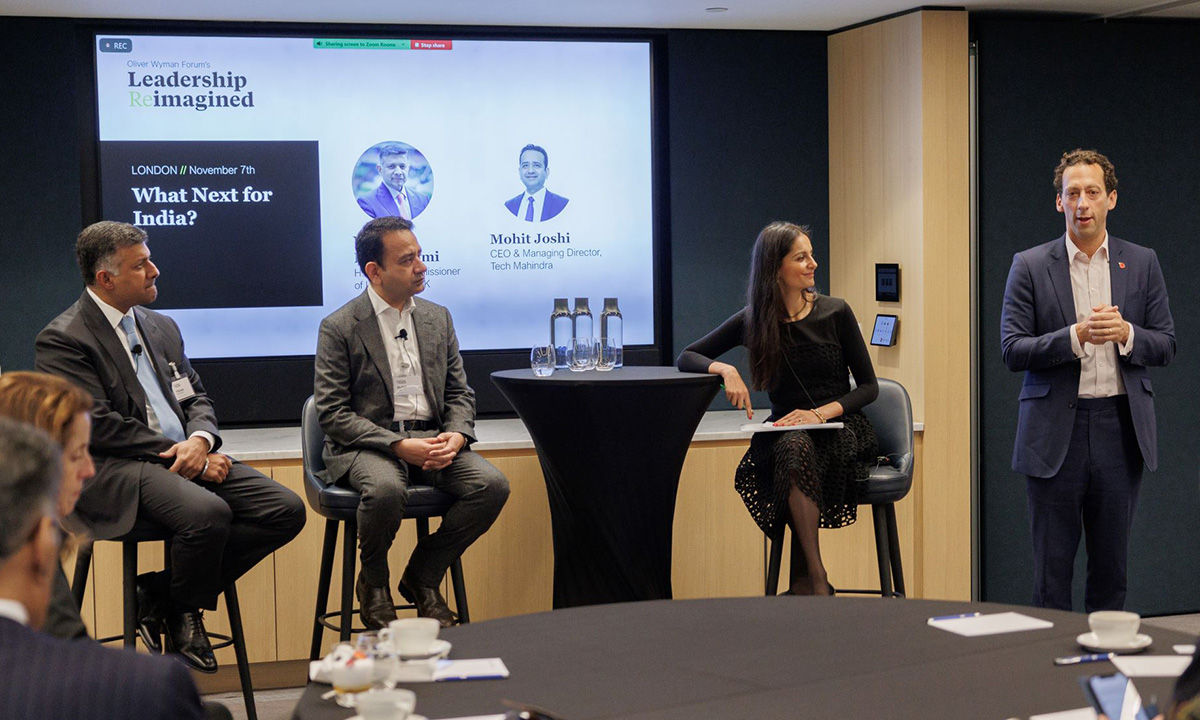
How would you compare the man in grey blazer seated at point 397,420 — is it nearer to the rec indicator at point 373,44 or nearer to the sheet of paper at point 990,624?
the rec indicator at point 373,44

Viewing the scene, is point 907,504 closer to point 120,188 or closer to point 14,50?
point 120,188

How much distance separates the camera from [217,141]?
5.29 m

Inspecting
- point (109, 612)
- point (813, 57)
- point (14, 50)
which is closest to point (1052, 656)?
point (109, 612)

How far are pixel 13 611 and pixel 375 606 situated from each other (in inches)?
109

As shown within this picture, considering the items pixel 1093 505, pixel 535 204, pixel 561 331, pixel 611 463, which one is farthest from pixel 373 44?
pixel 1093 505

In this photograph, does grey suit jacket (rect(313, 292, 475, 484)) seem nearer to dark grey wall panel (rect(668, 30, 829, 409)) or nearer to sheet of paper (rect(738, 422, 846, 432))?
sheet of paper (rect(738, 422, 846, 432))

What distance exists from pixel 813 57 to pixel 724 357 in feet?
4.80

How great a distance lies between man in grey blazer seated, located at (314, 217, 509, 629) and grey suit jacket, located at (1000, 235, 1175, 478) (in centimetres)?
177

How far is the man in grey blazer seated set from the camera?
4.09 metres

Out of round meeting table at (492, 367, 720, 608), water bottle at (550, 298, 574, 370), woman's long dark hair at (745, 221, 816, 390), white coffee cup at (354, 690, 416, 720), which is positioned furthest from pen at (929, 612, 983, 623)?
water bottle at (550, 298, 574, 370)

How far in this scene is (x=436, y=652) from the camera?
7.29 ft

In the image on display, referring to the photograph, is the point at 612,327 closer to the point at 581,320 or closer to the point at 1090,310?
the point at 581,320

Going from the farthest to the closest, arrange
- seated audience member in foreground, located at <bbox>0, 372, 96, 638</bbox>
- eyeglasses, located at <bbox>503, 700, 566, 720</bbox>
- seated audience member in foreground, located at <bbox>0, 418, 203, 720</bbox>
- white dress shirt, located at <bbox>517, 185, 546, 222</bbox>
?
white dress shirt, located at <bbox>517, 185, 546, 222</bbox>, seated audience member in foreground, located at <bbox>0, 372, 96, 638</bbox>, eyeglasses, located at <bbox>503, 700, 566, 720</bbox>, seated audience member in foreground, located at <bbox>0, 418, 203, 720</bbox>

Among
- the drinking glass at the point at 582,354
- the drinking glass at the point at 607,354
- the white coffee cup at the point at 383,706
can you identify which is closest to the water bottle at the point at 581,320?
the drinking glass at the point at 607,354
